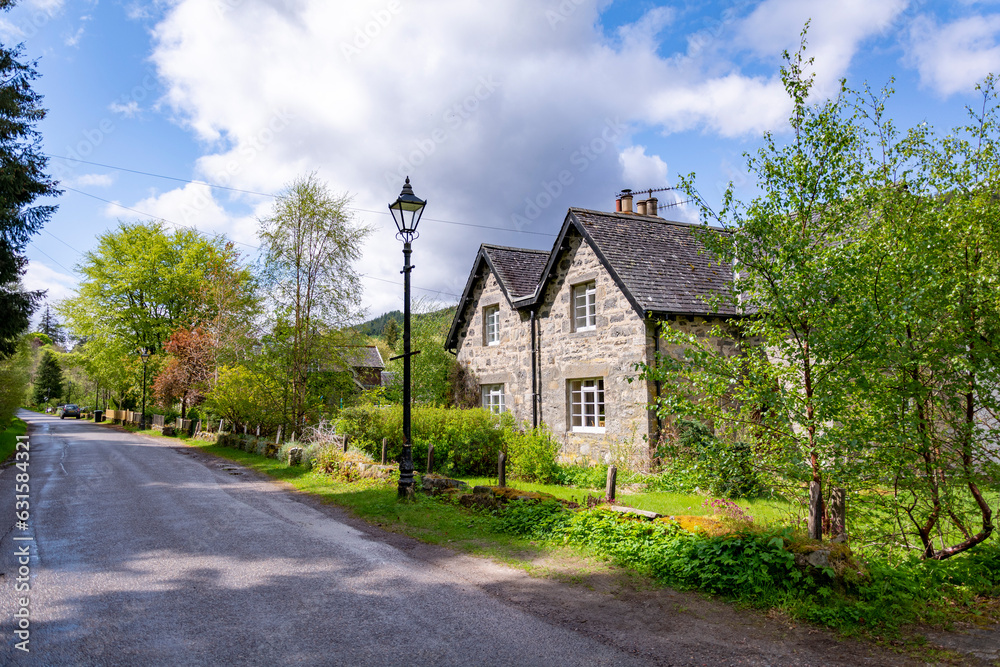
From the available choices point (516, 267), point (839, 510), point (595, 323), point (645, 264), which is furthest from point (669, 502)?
point (516, 267)

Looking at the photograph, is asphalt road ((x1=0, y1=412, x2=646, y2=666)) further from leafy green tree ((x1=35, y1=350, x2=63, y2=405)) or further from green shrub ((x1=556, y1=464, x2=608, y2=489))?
leafy green tree ((x1=35, y1=350, x2=63, y2=405))

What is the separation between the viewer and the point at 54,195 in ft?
58.7

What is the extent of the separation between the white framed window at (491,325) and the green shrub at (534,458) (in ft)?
19.8

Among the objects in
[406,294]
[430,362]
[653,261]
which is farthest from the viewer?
[430,362]

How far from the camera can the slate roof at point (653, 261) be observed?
1486 centimetres

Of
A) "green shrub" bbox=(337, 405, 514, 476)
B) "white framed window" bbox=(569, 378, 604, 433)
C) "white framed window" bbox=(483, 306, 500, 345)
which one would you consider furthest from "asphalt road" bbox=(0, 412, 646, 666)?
"white framed window" bbox=(483, 306, 500, 345)

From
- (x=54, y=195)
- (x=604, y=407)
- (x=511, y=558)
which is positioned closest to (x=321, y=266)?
(x=54, y=195)

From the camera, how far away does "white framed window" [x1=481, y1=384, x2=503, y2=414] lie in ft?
65.4

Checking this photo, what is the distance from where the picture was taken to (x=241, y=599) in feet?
19.0

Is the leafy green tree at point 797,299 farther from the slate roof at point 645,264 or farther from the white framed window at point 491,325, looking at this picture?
the white framed window at point 491,325

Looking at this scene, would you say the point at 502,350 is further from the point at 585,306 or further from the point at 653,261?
the point at 653,261

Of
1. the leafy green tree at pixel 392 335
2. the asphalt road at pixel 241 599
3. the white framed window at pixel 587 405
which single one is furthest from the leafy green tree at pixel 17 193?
the leafy green tree at pixel 392 335

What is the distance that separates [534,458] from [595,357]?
323cm

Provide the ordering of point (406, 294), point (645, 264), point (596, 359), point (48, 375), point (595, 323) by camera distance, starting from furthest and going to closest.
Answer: point (48, 375) → point (595, 323) → point (596, 359) → point (645, 264) → point (406, 294)
